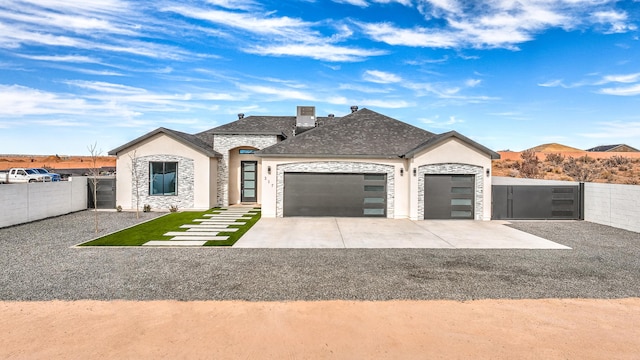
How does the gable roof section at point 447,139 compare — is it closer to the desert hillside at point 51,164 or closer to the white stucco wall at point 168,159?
the white stucco wall at point 168,159

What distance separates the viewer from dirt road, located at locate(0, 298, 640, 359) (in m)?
3.98

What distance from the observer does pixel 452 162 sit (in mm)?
14609

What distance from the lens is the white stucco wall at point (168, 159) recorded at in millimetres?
16906

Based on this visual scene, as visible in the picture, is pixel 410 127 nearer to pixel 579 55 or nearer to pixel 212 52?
pixel 579 55

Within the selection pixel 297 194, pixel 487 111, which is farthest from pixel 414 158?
pixel 487 111

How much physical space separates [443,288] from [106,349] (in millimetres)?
5695

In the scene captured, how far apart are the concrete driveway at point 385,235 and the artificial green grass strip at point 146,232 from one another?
3191mm

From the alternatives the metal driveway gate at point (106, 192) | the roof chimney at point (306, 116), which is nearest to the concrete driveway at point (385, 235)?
the roof chimney at point (306, 116)

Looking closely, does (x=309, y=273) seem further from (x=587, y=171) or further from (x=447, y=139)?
(x=587, y=171)

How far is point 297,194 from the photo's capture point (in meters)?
15.1

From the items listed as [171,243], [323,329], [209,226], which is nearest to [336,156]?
[209,226]

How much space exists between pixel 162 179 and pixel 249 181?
16.0 ft

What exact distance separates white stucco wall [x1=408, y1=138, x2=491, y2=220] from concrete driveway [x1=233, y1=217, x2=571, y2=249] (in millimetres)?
851

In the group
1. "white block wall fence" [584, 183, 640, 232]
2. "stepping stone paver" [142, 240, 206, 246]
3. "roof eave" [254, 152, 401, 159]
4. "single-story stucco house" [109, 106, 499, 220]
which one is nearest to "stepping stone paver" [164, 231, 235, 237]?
"stepping stone paver" [142, 240, 206, 246]
